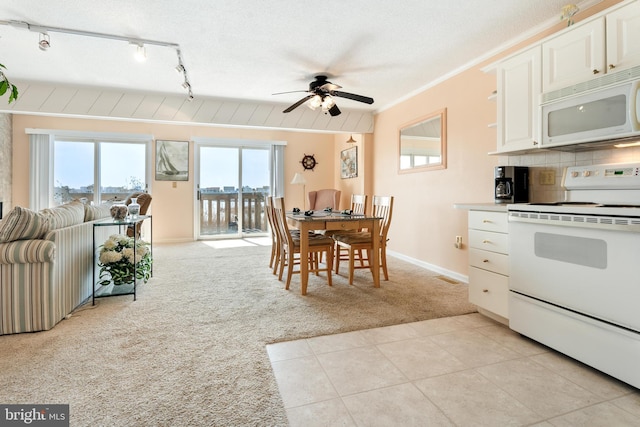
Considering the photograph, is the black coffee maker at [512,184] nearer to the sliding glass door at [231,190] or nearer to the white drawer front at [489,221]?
the white drawer front at [489,221]

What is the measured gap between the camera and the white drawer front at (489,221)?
2.21m

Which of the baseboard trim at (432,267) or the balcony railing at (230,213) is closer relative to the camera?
the baseboard trim at (432,267)

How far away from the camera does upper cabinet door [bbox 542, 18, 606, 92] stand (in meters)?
1.88

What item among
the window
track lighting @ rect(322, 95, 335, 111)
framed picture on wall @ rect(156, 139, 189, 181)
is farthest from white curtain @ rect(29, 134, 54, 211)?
track lighting @ rect(322, 95, 335, 111)

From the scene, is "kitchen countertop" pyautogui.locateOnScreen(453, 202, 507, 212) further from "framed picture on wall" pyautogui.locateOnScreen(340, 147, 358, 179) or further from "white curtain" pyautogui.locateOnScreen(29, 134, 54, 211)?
"white curtain" pyautogui.locateOnScreen(29, 134, 54, 211)

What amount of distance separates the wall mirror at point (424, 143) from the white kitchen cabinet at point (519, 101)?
1180 mm

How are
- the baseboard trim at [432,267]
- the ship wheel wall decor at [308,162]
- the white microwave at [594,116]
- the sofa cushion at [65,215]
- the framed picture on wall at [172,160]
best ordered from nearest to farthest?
the white microwave at [594,116] < the sofa cushion at [65,215] < the baseboard trim at [432,267] < the framed picture on wall at [172,160] < the ship wheel wall decor at [308,162]


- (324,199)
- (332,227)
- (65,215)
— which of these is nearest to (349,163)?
(324,199)

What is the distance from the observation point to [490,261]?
7.61 feet

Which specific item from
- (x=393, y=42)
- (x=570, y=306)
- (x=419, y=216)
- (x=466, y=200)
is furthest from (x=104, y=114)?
(x=570, y=306)

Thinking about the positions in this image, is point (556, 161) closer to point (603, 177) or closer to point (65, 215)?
point (603, 177)

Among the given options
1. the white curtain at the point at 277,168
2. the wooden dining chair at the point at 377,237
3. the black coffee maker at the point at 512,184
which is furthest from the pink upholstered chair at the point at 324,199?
the black coffee maker at the point at 512,184

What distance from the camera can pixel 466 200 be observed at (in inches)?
134

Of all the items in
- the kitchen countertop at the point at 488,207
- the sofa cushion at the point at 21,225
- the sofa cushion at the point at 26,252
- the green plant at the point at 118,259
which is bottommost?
the green plant at the point at 118,259
